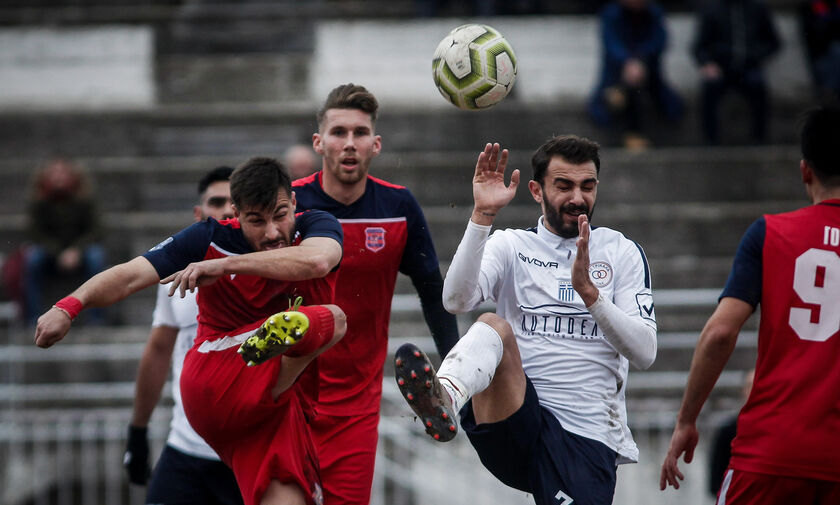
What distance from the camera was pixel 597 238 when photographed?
5.82 m

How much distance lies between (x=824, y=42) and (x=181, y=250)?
37.2ft

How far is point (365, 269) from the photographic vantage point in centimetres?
639

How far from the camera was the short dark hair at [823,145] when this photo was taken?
5156mm

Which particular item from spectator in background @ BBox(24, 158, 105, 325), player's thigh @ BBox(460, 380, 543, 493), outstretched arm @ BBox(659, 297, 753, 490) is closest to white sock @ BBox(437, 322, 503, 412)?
player's thigh @ BBox(460, 380, 543, 493)

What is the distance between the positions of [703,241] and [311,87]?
593 cm

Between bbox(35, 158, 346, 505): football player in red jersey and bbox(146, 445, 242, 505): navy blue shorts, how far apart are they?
1.10 m

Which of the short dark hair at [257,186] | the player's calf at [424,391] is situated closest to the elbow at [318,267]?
the short dark hair at [257,186]

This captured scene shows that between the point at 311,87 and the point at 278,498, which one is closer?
the point at 278,498

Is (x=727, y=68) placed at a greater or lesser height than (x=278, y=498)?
greater

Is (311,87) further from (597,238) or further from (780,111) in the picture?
(597,238)

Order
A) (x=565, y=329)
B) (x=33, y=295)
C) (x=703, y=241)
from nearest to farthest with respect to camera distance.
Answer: (x=565, y=329) → (x=33, y=295) → (x=703, y=241)

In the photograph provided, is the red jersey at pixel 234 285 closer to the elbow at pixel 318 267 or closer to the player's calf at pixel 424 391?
the elbow at pixel 318 267

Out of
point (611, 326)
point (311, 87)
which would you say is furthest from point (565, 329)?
point (311, 87)

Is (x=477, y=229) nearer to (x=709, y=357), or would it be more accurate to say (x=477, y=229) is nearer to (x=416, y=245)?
(x=416, y=245)
